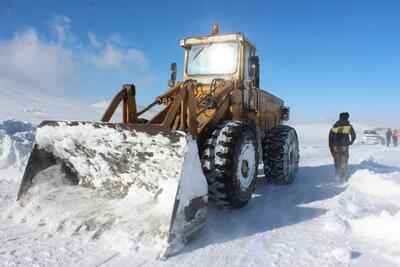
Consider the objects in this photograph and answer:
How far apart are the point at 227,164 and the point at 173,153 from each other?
78 cm

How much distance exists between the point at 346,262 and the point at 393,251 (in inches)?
21.9

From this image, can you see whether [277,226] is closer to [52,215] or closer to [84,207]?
[84,207]

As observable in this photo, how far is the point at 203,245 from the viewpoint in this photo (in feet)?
11.4

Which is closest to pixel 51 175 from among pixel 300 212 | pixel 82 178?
pixel 82 178

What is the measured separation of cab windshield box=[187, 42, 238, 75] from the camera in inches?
232

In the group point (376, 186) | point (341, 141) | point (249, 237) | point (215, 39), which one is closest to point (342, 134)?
point (341, 141)

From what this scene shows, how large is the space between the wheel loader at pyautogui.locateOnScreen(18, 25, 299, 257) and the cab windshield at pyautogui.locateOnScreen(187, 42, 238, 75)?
0.12ft

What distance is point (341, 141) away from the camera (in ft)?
25.1

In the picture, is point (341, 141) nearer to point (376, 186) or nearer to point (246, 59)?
point (376, 186)

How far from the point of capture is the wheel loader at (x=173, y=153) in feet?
11.6

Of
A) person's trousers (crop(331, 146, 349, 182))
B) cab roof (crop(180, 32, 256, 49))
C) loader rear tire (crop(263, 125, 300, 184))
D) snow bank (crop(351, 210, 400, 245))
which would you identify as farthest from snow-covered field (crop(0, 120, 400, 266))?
cab roof (crop(180, 32, 256, 49))

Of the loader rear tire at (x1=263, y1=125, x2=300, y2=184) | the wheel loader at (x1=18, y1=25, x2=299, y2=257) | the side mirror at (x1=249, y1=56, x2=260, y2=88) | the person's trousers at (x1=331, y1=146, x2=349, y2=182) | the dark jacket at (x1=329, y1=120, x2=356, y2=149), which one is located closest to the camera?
the wheel loader at (x1=18, y1=25, x2=299, y2=257)

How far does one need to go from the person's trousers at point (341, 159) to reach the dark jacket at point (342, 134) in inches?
4.0

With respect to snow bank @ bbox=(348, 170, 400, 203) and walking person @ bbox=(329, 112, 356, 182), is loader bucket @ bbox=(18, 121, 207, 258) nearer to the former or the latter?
snow bank @ bbox=(348, 170, 400, 203)
